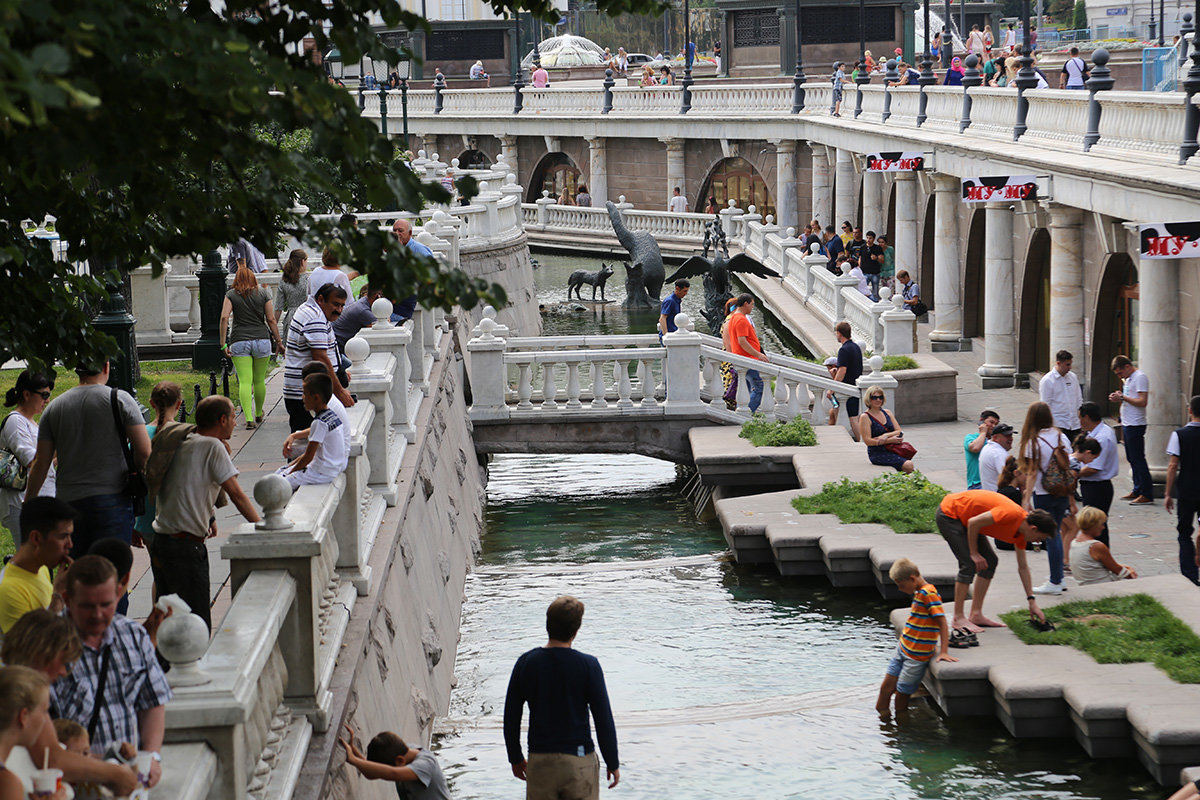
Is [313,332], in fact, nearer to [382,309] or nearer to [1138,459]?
[382,309]

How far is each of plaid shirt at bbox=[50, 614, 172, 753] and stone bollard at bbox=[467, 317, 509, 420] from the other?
573 inches

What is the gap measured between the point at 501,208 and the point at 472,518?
49.5 feet

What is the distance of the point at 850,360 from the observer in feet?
66.9

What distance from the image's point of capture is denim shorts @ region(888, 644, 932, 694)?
11523 mm

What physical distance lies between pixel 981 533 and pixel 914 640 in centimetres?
91

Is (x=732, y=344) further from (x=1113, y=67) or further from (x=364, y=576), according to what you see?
(x=1113, y=67)

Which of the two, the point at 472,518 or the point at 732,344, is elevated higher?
the point at 732,344

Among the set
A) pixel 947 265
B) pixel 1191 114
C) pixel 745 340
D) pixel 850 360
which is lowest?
pixel 850 360

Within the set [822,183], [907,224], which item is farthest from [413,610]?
[822,183]

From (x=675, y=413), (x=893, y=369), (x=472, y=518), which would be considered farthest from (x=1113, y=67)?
(x=472, y=518)

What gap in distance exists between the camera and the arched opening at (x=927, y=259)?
112 feet

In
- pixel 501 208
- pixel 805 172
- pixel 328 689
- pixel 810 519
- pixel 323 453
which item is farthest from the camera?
pixel 805 172

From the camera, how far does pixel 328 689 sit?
795 cm

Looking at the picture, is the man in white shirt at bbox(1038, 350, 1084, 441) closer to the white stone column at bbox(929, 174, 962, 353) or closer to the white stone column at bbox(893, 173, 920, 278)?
the white stone column at bbox(929, 174, 962, 353)
